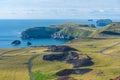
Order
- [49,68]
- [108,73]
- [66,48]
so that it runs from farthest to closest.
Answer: [66,48], [49,68], [108,73]

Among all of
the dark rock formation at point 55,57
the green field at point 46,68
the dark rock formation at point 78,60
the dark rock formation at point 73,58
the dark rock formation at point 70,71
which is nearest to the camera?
the green field at point 46,68

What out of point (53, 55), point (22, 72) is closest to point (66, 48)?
point (53, 55)

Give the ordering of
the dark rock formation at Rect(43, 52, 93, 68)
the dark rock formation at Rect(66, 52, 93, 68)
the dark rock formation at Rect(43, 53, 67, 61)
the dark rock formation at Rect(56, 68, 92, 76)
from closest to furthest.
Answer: the dark rock formation at Rect(56, 68, 92, 76) → the dark rock formation at Rect(66, 52, 93, 68) → the dark rock formation at Rect(43, 52, 93, 68) → the dark rock formation at Rect(43, 53, 67, 61)

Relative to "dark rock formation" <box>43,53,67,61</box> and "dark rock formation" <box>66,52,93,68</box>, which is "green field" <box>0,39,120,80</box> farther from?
"dark rock formation" <box>43,53,67,61</box>

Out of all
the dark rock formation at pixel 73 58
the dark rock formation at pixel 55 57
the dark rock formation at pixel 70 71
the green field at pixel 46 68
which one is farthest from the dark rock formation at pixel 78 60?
the dark rock formation at pixel 70 71

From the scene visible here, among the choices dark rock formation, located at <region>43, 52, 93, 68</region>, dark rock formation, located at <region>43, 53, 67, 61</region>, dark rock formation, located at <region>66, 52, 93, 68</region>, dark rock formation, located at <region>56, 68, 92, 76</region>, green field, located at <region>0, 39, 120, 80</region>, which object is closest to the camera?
green field, located at <region>0, 39, 120, 80</region>

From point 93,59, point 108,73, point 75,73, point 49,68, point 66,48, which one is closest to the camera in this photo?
point 108,73

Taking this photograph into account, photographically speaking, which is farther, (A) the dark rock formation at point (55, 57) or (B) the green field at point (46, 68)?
(A) the dark rock formation at point (55, 57)

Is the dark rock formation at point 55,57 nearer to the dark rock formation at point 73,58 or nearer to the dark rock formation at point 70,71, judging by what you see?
the dark rock formation at point 73,58

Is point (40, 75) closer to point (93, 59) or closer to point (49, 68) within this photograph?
point (49, 68)

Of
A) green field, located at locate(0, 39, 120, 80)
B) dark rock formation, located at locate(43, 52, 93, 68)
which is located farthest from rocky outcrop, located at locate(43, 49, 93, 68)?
green field, located at locate(0, 39, 120, 80)

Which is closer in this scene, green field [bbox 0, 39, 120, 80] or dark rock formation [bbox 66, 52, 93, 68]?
green field [bbox 0, 39, 120, 80]
